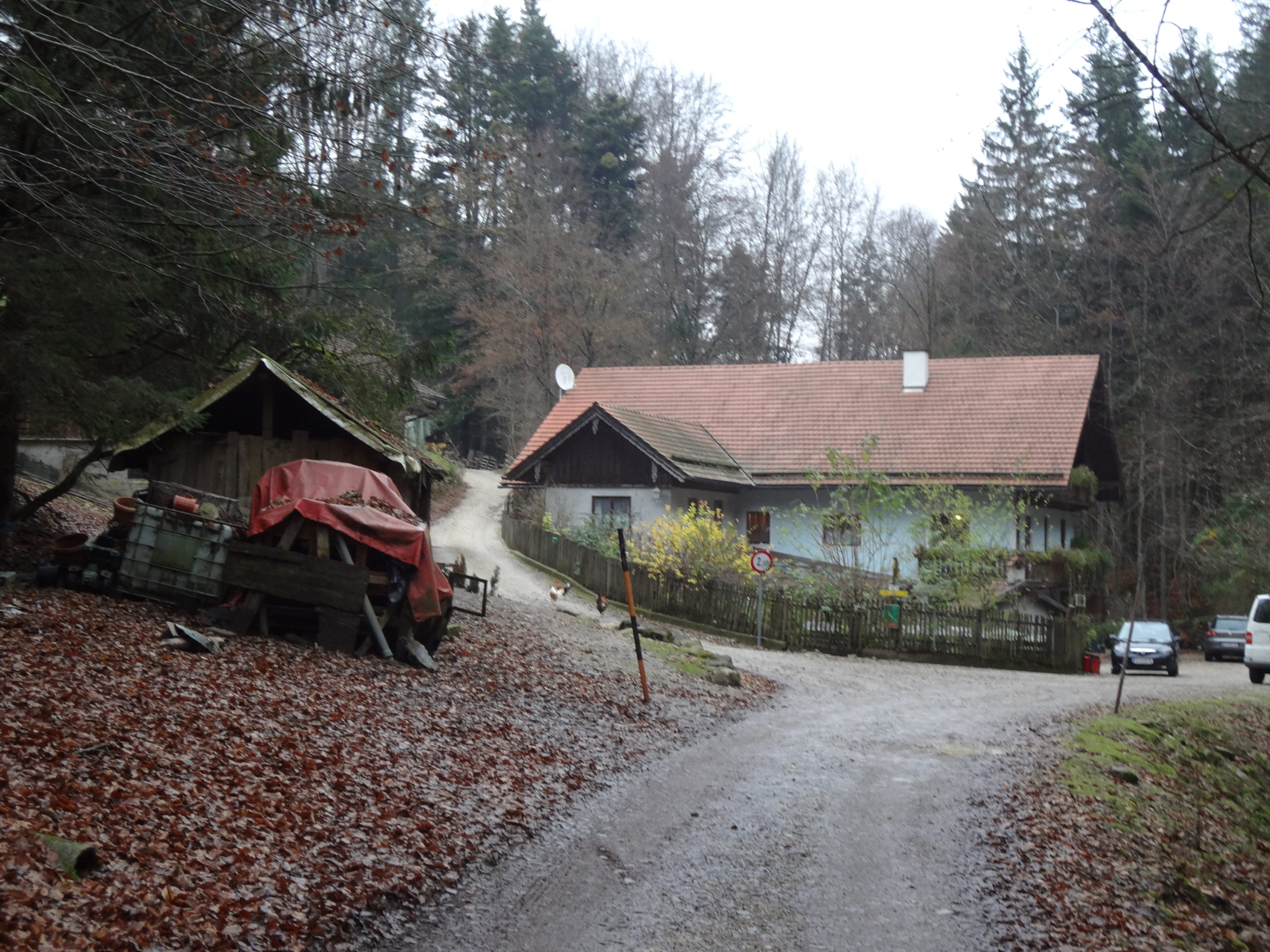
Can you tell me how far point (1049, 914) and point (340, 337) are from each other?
1461cm

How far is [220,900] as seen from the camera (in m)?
6.46

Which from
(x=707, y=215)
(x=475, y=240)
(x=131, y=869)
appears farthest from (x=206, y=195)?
(x=707, y=215)

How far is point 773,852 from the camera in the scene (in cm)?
897

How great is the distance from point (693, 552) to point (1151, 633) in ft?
39.0

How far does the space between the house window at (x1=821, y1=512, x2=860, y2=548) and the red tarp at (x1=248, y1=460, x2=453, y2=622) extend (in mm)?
17542

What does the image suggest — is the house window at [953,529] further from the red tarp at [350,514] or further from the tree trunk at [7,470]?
the tree trunk at [7,470]

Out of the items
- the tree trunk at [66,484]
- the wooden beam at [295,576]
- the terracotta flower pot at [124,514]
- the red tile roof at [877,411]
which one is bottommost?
the wooden beam at [295,576]

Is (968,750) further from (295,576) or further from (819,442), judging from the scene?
(819,442)

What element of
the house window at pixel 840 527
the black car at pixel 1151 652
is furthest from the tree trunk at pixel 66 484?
the black car at pixel 1151 652

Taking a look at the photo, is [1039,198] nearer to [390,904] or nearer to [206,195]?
[206,195]

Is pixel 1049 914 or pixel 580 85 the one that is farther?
pixel 580 85

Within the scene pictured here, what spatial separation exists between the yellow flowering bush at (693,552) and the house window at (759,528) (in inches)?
307

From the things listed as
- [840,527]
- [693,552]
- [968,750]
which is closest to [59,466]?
[693,552]

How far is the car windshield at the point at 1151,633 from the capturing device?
102ft
